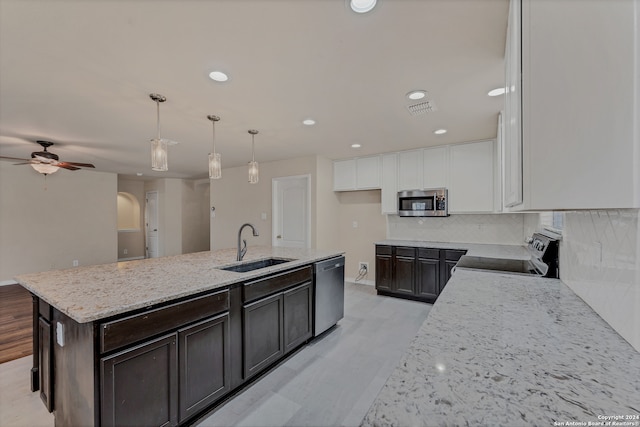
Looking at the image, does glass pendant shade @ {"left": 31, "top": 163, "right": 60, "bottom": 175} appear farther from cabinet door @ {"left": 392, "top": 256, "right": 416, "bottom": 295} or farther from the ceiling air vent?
cabinet door @ {"left": 392, "top": 256, "right": 416, "bottom": 295}

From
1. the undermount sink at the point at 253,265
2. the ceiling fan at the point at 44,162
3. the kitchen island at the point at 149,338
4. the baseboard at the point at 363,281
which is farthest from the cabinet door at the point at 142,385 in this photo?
the baseboard at the point at 363,281

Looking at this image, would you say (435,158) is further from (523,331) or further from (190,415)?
(190,415)

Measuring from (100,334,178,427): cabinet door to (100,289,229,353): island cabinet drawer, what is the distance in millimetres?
58

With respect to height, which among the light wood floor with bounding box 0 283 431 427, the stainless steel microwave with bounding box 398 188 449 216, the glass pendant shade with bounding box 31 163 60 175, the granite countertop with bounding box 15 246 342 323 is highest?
the glass pendant shade with bounding box 31 163 60 175

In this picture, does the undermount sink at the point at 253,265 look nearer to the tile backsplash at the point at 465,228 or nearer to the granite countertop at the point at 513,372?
the granite countertop at the point at 513,372

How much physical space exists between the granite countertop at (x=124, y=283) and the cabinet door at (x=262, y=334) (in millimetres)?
277

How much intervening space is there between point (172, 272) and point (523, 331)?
216cm

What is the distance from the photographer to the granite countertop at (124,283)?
1367 millimetres

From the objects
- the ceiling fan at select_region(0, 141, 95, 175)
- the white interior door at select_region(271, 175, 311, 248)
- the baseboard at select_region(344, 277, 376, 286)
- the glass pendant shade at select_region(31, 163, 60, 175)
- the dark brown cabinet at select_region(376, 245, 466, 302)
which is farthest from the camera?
the baseboard at select_region(344, 277, 376, 286)

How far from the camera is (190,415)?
1.70 meters

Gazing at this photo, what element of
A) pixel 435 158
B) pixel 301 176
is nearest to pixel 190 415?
pixel 301 176

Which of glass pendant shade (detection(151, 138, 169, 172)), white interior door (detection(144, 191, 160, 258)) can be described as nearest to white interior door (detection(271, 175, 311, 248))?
glass pendant shade (detection(151, 138, 169, 172))

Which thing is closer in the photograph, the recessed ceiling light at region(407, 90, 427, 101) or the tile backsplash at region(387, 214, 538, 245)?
the recessed ceiling light at region(407, 90, 427, 101)

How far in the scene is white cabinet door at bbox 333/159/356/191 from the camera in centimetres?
502
